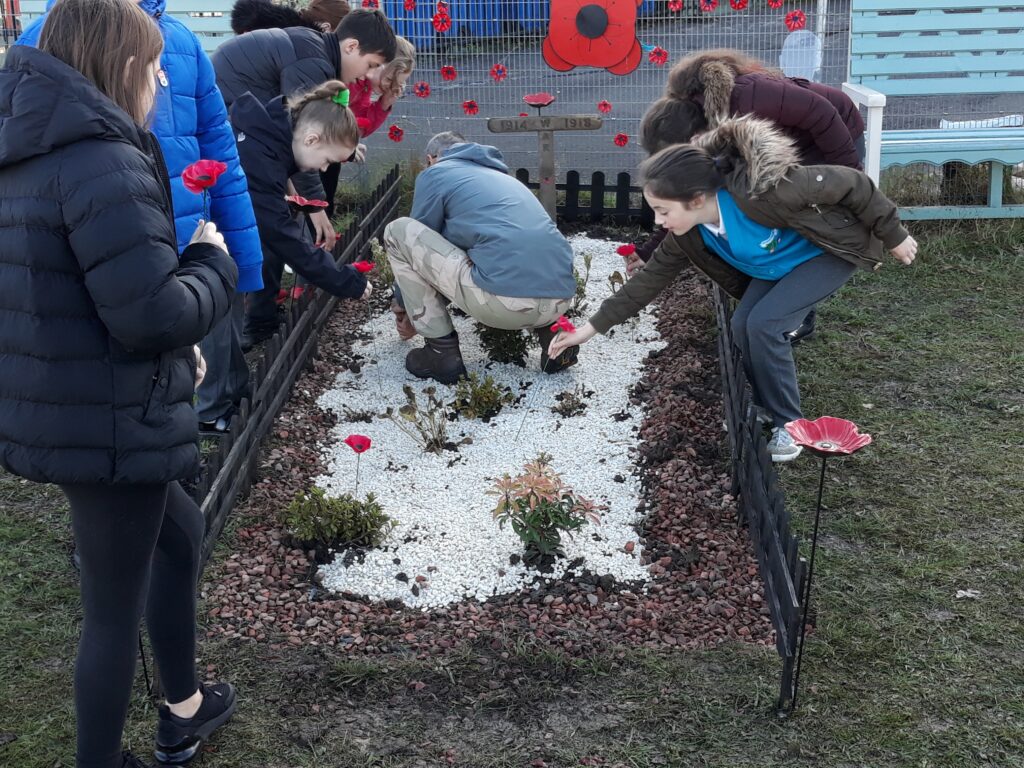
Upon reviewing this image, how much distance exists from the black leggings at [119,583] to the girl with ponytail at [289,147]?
238 cm

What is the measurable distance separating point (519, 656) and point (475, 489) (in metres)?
1.15

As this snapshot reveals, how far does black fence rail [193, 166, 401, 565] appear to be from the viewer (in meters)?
3.74

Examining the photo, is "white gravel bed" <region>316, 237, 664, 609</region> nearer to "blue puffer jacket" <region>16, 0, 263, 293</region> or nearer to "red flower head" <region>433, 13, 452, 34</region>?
"blue puffer jacket" <region>16, 0, 263, 293</region>

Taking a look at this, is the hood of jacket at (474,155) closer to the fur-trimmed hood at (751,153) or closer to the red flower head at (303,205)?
the red flower head at (303,205)

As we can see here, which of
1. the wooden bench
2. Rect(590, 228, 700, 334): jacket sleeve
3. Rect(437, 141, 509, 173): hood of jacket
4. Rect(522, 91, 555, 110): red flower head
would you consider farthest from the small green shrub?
the wooden bench

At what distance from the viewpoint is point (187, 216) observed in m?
3.91

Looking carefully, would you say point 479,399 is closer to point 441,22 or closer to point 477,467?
point 477,467

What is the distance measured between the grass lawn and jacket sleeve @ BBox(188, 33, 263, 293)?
3.43 feet

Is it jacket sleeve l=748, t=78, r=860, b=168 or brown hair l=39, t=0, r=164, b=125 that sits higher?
brown hair l=39, t=0, r=164, b=125

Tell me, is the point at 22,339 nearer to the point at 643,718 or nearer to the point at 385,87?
the point at 643,718

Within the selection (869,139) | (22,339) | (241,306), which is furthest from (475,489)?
(869,139)

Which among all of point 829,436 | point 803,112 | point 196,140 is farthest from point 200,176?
point 803,112

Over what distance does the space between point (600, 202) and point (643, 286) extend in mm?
3313

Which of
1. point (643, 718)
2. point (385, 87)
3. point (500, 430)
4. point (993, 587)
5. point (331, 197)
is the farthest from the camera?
point (331, 197)
